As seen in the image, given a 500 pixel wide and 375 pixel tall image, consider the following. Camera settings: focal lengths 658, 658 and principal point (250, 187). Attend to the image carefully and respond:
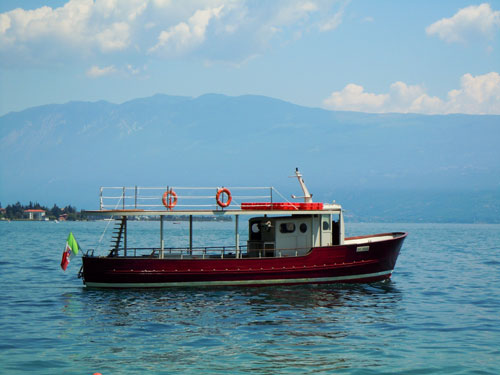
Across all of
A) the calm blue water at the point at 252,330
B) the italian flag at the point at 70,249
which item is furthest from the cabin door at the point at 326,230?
the italian flag at the point at 70,249

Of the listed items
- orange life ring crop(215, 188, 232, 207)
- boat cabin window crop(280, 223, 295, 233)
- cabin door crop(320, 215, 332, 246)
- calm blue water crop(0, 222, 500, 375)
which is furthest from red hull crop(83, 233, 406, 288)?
orange life ring crop(215, 188, 232, 207)

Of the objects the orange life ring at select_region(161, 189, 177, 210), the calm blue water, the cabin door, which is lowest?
the calm blue water

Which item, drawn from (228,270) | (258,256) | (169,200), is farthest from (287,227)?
(169,200)

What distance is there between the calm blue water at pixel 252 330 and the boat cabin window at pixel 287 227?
3.20 metres

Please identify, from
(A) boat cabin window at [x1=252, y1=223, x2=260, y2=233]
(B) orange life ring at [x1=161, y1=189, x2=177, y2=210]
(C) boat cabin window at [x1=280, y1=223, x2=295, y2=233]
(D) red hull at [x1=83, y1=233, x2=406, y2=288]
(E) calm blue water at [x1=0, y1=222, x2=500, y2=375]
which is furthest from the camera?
(A) boat cabin window at [x1=252, y1=223, x2=260, y2=233]

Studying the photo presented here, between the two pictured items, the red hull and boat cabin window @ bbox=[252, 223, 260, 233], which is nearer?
the red hull

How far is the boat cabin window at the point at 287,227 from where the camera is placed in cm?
3288

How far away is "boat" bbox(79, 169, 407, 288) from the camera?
30.1 meters

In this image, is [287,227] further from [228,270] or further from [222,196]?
[228,270]

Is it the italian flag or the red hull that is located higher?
the italian flag

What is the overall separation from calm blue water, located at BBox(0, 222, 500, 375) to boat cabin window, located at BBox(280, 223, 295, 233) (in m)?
3.20

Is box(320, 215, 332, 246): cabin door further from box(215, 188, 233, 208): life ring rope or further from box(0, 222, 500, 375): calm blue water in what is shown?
box(215, 188, 233, 208): life ring rope

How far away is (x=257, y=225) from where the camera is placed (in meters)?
33.9

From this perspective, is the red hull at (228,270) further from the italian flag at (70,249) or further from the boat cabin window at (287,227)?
the boat cabin window at (287,227)
